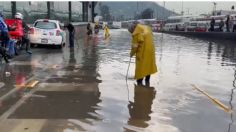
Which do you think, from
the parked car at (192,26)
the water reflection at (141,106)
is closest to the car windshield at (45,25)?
the water reflection at (141,106)

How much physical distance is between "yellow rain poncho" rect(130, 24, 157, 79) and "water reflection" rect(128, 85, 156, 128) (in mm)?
429

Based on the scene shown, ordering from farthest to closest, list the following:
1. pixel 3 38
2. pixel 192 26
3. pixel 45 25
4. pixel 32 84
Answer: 1. pixel 192 26
2. pixel 45 25
3. pixel 3 38
4. pixel 32 84

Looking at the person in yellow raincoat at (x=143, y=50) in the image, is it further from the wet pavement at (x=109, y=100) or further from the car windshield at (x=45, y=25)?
the car windshield at (x=45, y=25)

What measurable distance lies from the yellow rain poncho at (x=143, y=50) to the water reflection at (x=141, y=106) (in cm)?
43

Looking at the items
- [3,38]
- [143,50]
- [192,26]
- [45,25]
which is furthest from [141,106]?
[192,26]

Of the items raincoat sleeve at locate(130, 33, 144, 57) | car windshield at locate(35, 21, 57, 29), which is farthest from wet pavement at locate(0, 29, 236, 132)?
car windshield at locate(35, 21, 57, 29)

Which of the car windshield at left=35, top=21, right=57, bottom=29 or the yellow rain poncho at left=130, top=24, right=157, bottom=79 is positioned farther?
the car windshield at left=35, top=21, right=57, bottom=29

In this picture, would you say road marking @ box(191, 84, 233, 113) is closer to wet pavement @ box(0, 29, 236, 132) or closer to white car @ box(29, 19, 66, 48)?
wet pavement @ box(0, 29, 236, 132)

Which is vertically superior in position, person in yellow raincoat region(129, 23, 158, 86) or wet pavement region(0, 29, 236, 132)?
person in yellow raincoat region(129, 23, 158, 86)

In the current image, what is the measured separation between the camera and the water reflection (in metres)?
6.96

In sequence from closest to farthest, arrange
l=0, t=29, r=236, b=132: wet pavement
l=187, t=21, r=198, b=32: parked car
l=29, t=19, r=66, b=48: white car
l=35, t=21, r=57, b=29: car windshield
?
l=0, t=29, r=236, b=132: wet pavement
l=29, t=19, r=66, b=48: white car
l=35, t=21, r=57, b=29: car windshield
l=187, t=21, r=198, b=32: parked car

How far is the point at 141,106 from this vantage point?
26.7ft

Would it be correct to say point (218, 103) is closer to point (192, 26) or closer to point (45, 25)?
point (45, 25)

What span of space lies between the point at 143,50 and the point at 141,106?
100 inches
